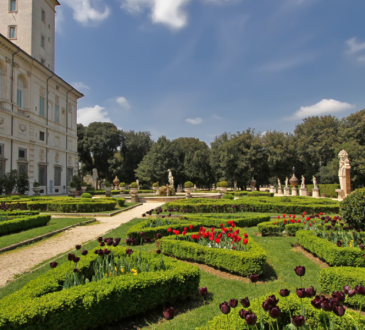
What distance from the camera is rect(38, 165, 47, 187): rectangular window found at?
98.0ft

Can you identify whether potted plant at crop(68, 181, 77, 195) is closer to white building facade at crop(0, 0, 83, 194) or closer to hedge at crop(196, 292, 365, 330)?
white building facade at crop(0, 0, 83, 194)

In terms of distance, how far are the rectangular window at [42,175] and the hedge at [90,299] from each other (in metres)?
29.5

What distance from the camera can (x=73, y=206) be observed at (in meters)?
15.5

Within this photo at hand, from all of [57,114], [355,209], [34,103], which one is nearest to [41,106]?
[34,103]

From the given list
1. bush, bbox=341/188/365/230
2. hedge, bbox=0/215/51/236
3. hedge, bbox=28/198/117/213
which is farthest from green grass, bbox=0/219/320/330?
hedge, bbox=28/198/117/213

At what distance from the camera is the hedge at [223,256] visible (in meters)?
5.00

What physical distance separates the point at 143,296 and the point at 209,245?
9.46 ft

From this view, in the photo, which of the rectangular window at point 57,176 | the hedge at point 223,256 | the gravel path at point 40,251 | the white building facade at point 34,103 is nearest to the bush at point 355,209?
the hedge at point 223,256

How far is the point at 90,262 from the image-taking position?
4.68m

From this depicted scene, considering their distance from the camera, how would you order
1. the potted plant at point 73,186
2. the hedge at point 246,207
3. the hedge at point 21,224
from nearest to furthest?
the hedge at point 21,224 → the hedge at point 246,207 → the potted plant at point 73,186

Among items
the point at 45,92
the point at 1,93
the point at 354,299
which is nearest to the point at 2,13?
the point at 45,92

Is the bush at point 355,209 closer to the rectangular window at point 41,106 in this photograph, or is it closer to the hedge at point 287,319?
the hedge at point 287,319

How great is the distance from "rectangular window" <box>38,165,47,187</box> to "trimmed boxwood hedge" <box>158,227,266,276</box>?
2837 centimetres

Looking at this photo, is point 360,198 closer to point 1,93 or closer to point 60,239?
point 60,239
